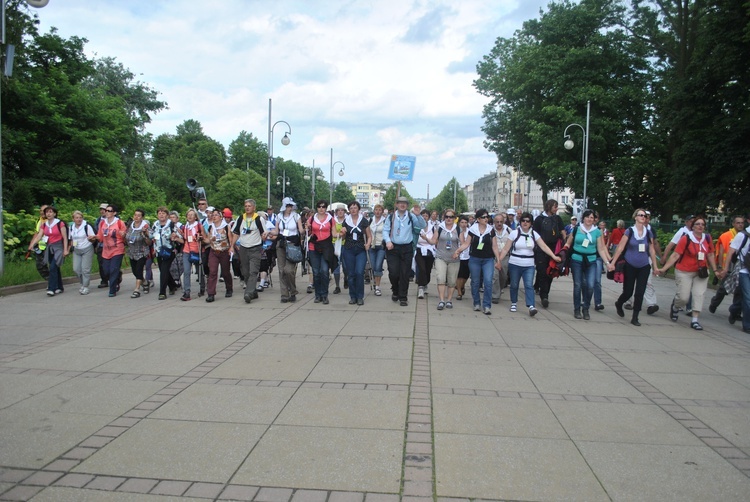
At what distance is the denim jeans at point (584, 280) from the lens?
979cm

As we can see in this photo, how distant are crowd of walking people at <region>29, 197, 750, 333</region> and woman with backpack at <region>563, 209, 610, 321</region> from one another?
0.02 metres

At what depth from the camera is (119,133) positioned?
32.1 m

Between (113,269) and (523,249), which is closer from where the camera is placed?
(523,249)

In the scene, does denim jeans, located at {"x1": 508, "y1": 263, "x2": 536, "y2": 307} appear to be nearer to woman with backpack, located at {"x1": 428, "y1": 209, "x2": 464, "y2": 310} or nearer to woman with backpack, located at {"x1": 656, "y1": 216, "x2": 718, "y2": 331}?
woman with backpack, located at {"x1": 428, "y1": 209, "x2": 464, "y2": 310}

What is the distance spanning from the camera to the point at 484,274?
10.1 metres

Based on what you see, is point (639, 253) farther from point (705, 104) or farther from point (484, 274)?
point (705, 104)

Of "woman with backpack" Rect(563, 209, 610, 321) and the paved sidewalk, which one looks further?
"woman with backpack" Rect(563, 209, 610, 321)

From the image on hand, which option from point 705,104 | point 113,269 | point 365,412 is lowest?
point 365,412

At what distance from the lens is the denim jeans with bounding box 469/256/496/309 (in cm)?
997

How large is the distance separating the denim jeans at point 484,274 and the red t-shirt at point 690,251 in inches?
115

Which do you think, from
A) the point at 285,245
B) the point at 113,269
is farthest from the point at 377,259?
the point at 113,269

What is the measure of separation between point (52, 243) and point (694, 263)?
11507mm

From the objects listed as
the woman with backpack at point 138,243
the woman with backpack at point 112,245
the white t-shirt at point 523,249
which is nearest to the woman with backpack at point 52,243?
the woman with backpack at point 112,245

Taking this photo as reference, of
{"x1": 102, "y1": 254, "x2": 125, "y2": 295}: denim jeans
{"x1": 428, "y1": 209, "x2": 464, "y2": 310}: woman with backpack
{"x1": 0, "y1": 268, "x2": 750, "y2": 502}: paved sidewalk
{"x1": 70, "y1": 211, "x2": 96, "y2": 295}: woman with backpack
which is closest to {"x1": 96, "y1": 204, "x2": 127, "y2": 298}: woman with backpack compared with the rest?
{"x1": 102, "y1": 254, "x2": 125, "y2": 295}: denim jeans
